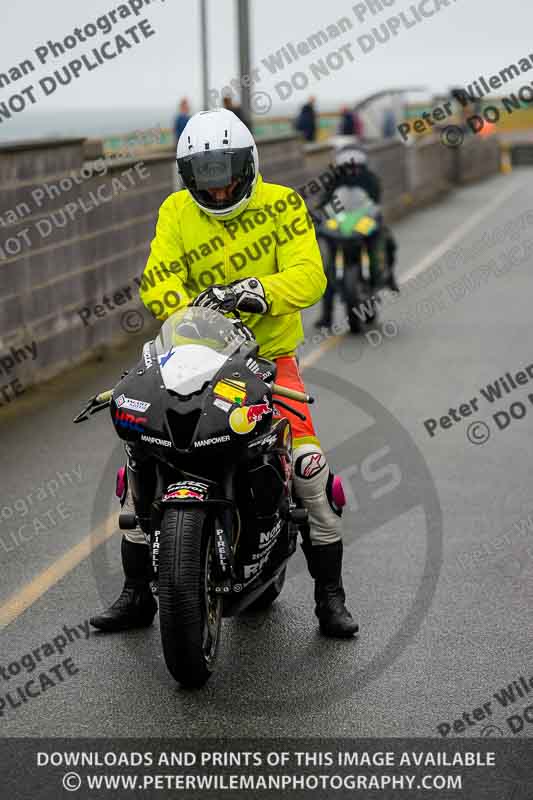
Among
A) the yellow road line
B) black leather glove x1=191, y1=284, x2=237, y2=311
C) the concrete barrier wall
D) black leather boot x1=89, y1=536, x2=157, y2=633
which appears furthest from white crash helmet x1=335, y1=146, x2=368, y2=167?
black leather glove x1=191, y1=284, x2=237, y2=311

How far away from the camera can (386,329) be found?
15.0 m

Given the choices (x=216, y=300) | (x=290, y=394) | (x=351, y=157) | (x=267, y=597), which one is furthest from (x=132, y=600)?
(x=351, y=157)

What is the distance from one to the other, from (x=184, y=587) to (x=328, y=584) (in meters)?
1.25

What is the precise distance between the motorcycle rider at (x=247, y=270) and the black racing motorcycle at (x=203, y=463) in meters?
0.30

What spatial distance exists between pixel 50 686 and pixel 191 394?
125 cm

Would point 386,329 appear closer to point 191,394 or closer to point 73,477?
point 73,477

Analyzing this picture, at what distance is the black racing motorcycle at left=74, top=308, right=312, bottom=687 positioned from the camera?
5109 millimetres

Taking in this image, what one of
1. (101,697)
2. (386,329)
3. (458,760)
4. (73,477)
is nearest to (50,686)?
(101,697)

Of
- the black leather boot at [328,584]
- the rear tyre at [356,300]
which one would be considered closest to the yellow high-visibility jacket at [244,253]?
the black leather boot at [328,584]

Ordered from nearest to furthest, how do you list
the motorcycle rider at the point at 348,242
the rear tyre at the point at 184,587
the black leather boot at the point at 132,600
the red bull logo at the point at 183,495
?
the rear tyre at the point at 184,587 < the red bull logo at the point at 183,495 < the black leather boot at the point at 132,600 < the motorcycle rider at the point at 348,242

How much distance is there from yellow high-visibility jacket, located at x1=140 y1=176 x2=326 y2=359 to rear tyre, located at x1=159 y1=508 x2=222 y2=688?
102 centimetres

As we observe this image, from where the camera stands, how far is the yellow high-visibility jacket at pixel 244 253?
5.90m

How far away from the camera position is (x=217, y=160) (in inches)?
226

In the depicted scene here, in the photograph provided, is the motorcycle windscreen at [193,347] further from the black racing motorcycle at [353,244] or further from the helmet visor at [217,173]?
the black racing motorcycle at [353,244]
